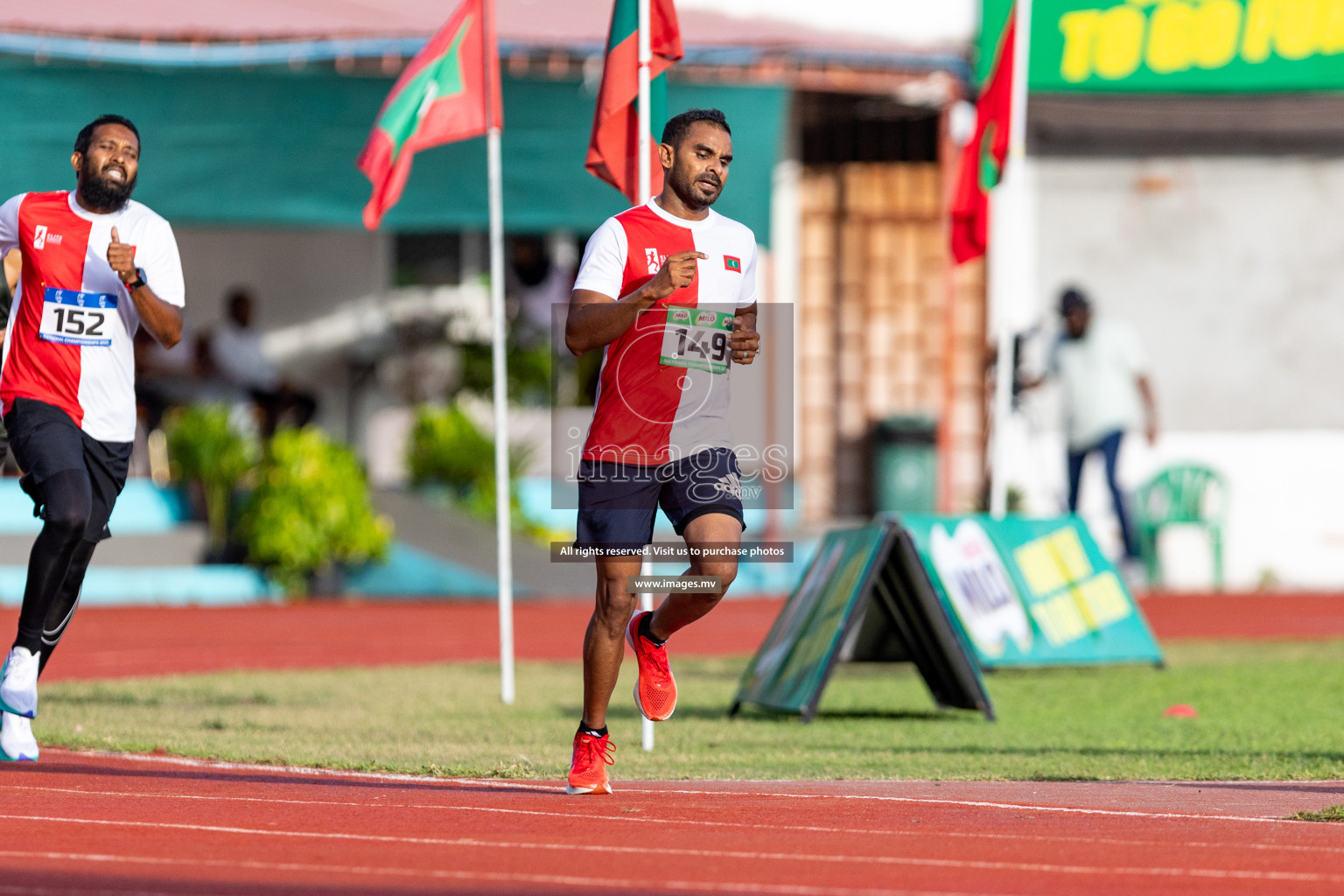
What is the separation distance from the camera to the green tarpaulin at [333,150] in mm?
15320

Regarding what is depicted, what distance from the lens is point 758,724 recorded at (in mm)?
9555

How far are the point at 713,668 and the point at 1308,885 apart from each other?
7.59m

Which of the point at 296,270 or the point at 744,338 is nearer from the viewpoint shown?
the point at 744,338

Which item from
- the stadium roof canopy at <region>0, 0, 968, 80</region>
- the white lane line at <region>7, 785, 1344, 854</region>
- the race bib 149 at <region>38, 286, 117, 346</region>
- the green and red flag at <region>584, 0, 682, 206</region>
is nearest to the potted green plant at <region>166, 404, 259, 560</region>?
the stadium roof canopy at <region>0, 0, 968, 80</region>

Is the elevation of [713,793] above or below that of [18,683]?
below

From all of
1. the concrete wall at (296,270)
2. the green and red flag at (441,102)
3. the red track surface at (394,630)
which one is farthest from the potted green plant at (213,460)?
the green and red flag at (441,102)

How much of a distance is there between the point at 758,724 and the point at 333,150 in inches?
304

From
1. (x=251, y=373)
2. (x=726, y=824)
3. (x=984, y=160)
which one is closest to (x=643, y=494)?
(x=726, y=824)

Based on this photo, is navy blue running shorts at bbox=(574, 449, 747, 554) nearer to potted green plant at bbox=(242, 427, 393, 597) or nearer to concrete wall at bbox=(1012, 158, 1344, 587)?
potted green plant at bbox=(242, 427, 393, 597)

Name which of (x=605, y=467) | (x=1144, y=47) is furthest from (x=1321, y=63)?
(x=605, y=467)

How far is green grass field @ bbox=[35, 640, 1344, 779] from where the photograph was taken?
7828mm

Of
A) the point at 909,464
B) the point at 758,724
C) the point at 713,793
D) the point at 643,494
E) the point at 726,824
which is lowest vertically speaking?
the point at 758,724

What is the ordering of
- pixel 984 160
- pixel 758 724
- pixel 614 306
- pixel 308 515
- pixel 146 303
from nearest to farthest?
1. pixel 614 306
2. pixel 146 303
3. pixel 758 724
4. pixel 984 160
5. pixel 308 515

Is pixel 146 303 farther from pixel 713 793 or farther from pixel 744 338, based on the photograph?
pixel 713 793
